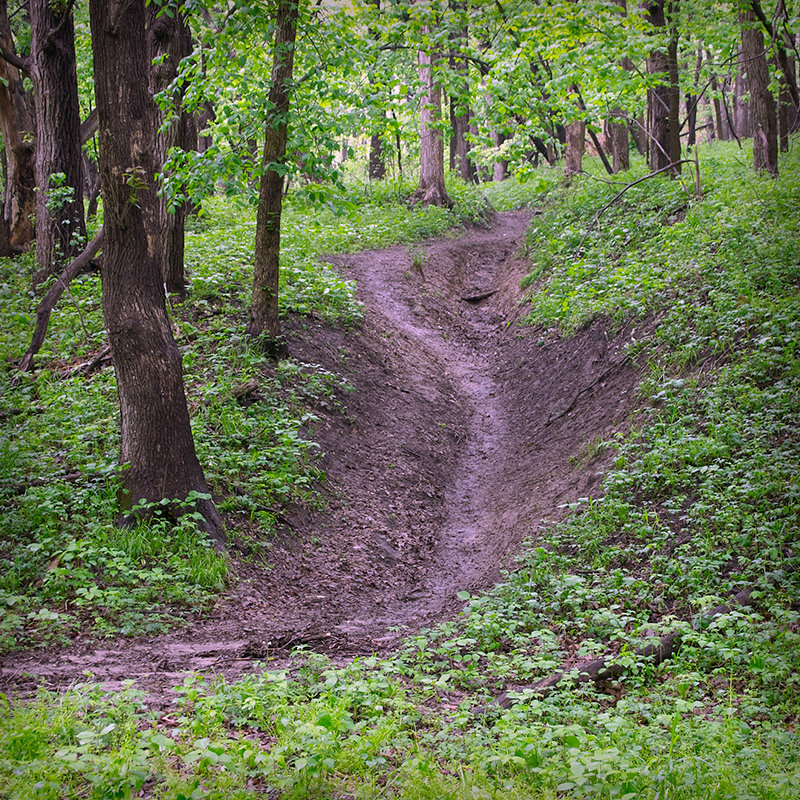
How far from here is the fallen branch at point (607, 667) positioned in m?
3.90

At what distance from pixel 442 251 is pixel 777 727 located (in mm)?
13538

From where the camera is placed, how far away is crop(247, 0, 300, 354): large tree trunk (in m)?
7.49

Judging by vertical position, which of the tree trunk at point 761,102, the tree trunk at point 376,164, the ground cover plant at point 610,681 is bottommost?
the ground cover plant at point 610,681

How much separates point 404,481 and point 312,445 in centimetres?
129

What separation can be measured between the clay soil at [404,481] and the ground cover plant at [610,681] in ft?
1.67

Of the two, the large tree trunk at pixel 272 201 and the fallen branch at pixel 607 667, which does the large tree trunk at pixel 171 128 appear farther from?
the fallen branch at pixel 607 667

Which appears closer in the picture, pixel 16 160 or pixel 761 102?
pixel 761 102

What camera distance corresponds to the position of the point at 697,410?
6730 millimetres

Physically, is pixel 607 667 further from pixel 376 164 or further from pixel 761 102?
pixel 376 164

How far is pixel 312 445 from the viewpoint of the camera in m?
7.79

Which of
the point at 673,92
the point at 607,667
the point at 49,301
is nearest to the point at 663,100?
the point at 673,92

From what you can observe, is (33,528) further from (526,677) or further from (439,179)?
(439,179)

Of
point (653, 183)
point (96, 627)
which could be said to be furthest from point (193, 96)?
point (653, 183)

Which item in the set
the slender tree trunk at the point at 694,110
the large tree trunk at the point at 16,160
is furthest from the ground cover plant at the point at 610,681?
the large tree trunk at the point at 16,160
